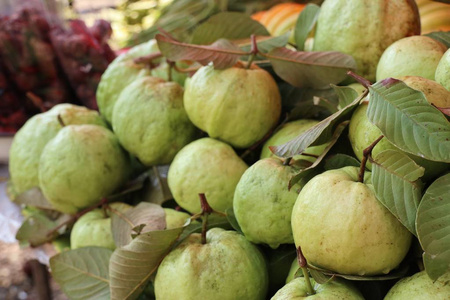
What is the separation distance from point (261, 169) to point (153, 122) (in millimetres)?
405

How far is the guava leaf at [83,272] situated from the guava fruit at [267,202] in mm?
351

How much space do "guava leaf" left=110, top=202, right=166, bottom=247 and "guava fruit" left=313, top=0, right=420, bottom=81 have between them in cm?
55

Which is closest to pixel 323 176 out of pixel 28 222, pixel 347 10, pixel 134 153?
pixel 347 10

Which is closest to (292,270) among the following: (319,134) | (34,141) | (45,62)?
(319,134)

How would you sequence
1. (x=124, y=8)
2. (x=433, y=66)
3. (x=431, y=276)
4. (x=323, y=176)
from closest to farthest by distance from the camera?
(x=431, y=276)
(x=323, y=176)
(x=433, y=66)
(x=124, y=8)

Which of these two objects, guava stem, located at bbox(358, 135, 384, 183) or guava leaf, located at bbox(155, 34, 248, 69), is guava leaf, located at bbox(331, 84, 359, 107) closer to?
guava stem, located at bbox(358, 135, 384, 183)

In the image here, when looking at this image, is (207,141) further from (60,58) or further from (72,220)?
(60,58)

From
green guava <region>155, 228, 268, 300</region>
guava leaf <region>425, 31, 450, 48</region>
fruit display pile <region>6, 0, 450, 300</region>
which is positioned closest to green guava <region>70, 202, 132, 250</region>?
fruit display pile <region>6, 0, 450, 300</region>

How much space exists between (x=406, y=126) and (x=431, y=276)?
0.20 m

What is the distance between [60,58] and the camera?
224 centimetres

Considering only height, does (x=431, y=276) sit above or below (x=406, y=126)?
below

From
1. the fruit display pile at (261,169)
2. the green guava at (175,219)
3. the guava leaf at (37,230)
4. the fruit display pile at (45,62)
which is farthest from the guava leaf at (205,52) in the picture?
the fruit display pile at (45,62)

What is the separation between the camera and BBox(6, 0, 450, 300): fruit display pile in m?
0.68

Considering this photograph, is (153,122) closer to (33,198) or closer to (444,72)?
(33,198)
